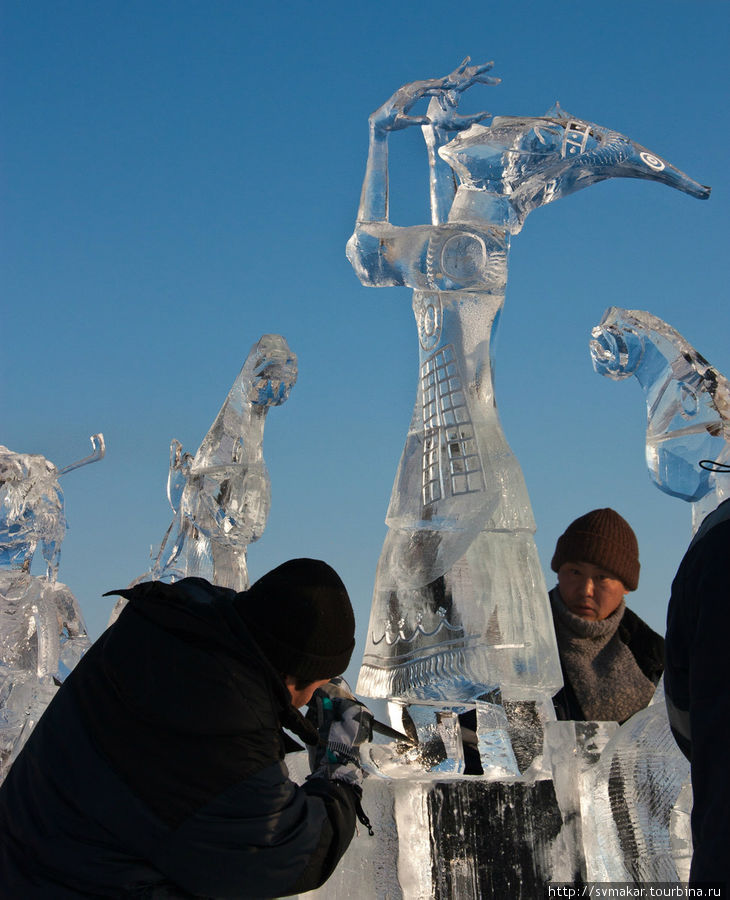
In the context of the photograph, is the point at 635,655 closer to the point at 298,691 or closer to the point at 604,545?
the point at 604,545

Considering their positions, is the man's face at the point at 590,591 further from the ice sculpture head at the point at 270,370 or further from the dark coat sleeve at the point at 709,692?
the dark coat sleeve at the point at 709,692

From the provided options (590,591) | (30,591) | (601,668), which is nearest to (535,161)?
(590,591)

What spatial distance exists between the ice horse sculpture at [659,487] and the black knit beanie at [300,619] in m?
1.21

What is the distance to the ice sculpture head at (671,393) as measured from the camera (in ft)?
10.9

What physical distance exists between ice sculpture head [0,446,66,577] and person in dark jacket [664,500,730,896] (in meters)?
4.00

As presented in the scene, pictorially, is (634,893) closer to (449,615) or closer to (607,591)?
(449,615)

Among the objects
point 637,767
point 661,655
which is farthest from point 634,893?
point 661,655

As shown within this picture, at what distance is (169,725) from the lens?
6.10 ft

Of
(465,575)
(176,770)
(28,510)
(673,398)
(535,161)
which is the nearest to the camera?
(176,770)

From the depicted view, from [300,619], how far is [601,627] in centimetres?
198

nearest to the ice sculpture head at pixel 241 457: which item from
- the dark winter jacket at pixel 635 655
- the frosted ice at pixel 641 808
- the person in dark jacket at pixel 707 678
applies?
the dark winter jacket at pixel 635 655

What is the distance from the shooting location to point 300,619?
2031 mm

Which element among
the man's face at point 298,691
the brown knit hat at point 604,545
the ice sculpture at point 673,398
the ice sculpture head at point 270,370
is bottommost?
the man's face at point 298,691

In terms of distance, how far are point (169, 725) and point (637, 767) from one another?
1578mm
